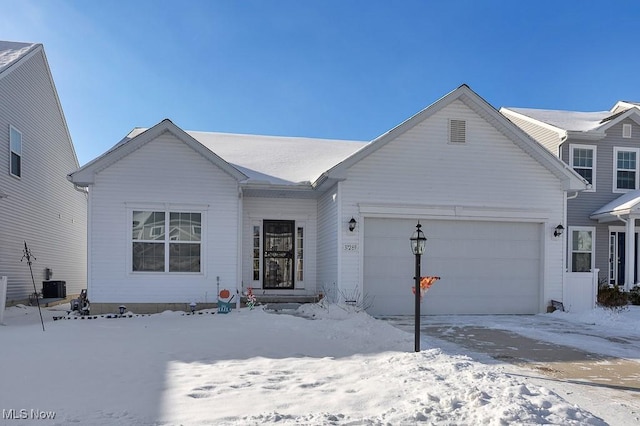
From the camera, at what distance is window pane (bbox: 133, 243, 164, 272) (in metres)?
10.8

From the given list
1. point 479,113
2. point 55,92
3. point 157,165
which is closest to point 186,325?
point 157,165

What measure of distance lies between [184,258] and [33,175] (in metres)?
6.86

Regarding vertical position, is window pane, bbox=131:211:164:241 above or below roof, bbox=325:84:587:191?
below

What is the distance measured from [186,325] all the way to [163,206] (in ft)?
11.0

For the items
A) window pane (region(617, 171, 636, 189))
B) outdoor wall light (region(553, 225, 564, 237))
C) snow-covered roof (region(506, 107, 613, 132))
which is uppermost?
snow-covered roof (region(506, 107, 613, 132))

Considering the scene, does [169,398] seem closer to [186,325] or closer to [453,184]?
[186,325]

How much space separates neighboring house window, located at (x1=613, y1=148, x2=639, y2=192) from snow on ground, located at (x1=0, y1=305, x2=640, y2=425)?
11776 millimetres

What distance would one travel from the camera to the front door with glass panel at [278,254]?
12.7 metres

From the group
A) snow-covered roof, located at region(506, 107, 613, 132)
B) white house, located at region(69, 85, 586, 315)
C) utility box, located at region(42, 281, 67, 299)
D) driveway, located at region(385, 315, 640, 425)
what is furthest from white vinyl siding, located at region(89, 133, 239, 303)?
snow-covered roof, located at region(506, 107, 613, 132)

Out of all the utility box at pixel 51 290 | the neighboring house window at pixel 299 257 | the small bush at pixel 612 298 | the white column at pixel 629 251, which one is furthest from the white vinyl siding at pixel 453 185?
the utility box at pixel 51 290

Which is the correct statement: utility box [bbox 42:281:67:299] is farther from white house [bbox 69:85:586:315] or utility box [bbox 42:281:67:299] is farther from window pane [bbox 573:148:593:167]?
window pane [bbox 573:148:593:167]

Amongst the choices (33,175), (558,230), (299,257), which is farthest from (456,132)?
(33,175)

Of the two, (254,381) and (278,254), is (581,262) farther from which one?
(254,381)

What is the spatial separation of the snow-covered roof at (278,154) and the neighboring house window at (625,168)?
28.6 ft
